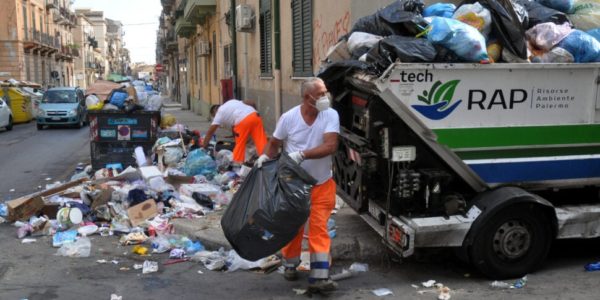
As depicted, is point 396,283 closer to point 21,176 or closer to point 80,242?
point 80,242

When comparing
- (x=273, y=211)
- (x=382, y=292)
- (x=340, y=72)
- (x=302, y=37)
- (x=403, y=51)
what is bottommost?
(x=382, y=292)

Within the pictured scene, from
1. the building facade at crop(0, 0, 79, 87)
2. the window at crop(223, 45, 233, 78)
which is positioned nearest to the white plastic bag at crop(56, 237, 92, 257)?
the window at crop(223, 45, 233, 78)

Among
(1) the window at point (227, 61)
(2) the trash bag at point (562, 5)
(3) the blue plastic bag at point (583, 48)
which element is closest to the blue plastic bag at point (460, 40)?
(3) the blue plastic bag at point (583, 48)

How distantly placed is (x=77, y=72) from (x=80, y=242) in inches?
3366

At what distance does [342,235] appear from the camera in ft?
18.6

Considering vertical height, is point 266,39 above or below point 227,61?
above

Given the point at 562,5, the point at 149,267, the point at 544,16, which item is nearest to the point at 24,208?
the point at 149,267

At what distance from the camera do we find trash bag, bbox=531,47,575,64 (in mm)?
4852

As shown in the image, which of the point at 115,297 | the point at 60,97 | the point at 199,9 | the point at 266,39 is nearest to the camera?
the point at 115,297

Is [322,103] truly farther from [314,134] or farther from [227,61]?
[227,61]

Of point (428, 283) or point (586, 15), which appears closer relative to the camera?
point (428, 283)

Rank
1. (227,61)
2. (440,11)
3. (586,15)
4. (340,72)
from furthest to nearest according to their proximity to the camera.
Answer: (227,61)
(586,15)
(440,11)
(340,72)

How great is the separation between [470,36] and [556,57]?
35.5 inches

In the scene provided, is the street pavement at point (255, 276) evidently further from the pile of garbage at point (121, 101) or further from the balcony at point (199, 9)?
the balcony at point (199, 9)
